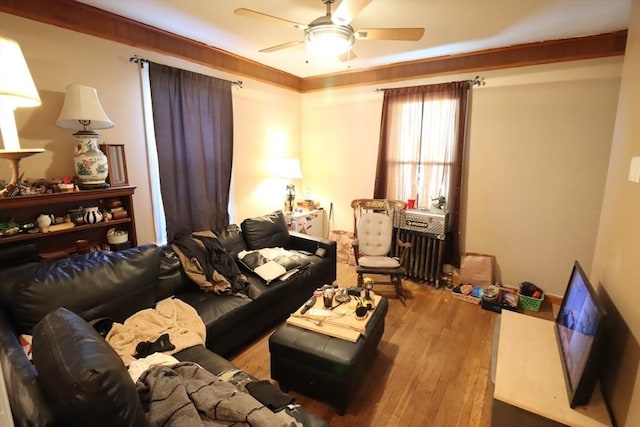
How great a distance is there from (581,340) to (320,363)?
130 cm

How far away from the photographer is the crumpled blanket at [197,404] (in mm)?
1144

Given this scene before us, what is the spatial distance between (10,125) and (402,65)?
367 centimetres

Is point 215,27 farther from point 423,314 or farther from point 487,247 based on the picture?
point 487,247

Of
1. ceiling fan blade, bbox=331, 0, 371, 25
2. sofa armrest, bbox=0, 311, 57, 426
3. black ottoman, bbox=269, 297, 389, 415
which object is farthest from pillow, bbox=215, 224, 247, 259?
ceiling fan blade, bbox=331, 0, 371, 25

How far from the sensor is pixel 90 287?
1830mm

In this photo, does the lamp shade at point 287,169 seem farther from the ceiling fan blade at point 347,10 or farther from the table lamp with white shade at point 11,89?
the table lamp with white shade at point 11,89

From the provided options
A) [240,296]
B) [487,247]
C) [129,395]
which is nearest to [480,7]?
[487,247]

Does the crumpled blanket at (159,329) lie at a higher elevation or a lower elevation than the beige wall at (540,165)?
lower

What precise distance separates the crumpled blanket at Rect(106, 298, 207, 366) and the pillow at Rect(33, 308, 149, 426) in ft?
2.20

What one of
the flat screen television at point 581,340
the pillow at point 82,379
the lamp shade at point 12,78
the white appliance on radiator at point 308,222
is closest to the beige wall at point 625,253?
the flat screen television at point 581,340

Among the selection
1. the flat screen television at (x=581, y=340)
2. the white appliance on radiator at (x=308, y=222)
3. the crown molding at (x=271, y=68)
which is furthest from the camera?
the white appliance on radiator at (x=308, y=222)

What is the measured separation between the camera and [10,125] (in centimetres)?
120

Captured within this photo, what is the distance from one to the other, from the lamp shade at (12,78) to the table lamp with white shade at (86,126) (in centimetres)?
105

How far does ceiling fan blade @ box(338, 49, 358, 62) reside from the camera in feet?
10.3
